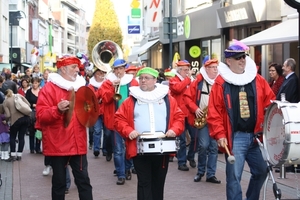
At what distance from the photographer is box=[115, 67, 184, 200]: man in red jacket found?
651cm

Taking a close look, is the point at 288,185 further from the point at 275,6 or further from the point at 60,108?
the point at 275,6

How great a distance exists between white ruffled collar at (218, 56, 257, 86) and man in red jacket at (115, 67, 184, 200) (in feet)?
2.49

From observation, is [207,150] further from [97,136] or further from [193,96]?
[97,136]

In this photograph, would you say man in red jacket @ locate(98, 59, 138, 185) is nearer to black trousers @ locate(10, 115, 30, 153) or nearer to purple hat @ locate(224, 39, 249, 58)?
purple hat @ locate(224, 39, 249, 58)

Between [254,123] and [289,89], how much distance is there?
4139 millimetres

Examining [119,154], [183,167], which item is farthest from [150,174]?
[183,167]

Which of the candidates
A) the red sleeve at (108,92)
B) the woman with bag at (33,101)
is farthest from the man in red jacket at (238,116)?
the woman with bag at (33,101)

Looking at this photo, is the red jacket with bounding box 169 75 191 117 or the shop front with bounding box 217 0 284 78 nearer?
the red jacket with bounding box 169 75 191 117

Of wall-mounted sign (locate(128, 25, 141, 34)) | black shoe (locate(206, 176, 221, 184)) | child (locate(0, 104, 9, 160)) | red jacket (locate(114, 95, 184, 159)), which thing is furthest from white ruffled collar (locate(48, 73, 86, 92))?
wall-mounted sign (locate(128, 25, 141, 34))

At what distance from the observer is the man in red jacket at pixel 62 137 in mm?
6582

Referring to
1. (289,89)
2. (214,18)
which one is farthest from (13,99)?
(214,18)

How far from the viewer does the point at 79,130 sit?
6.69 m

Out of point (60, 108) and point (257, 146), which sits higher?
point (60, 108)

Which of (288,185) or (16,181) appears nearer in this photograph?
(288,185)
